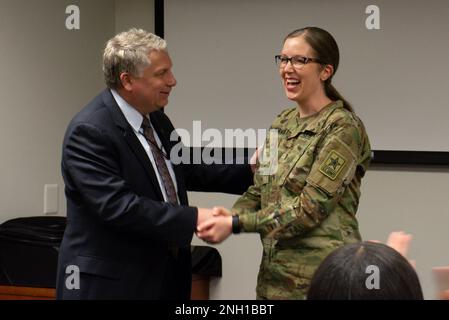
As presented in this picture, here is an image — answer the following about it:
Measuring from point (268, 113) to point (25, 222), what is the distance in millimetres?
1369

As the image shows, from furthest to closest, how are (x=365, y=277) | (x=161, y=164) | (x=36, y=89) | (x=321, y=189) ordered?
1. (x=36, y=89)
2. (x=161, y=164)
3. (x=321, y=189)
4. (x=365, y=277)

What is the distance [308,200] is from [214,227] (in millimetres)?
296

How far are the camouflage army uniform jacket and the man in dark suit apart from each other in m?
0.23

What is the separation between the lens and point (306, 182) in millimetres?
1982

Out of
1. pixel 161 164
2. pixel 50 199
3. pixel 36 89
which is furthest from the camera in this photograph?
pixel 50 199

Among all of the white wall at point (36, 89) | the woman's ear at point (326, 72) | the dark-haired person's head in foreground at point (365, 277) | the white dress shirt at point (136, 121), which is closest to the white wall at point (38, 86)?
the white wall at point (36, 89)

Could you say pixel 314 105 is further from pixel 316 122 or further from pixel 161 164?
pixel 161 164

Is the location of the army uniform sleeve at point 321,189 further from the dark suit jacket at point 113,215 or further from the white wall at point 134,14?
the white wall at point 134,14

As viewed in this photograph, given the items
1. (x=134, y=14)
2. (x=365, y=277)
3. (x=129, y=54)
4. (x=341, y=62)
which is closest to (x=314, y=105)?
(x=129, y=54)

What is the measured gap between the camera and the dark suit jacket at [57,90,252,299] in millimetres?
1979

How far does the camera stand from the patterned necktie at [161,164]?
85.8 inches

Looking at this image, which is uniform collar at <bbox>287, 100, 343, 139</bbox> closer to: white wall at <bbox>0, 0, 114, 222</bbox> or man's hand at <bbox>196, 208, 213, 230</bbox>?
man's hand at <bbox>196, 208, 213, 230</bbox>

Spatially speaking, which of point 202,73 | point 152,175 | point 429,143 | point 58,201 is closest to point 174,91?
point 202,73

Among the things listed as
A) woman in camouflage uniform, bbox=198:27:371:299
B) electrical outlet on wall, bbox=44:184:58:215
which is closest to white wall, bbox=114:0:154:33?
electrical outlet on wall, bbox=44:184:58:215
